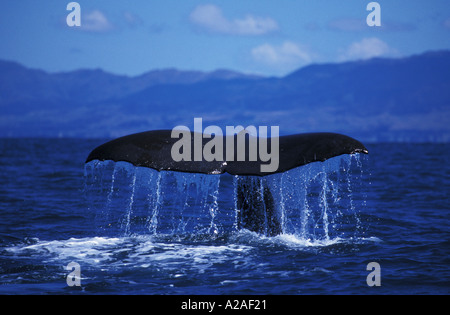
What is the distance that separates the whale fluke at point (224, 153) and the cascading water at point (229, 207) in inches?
6.2

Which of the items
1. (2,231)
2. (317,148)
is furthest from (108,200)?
(317,148)

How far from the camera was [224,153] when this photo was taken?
816 centimetres

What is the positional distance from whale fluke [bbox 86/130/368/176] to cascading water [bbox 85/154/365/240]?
157 mm

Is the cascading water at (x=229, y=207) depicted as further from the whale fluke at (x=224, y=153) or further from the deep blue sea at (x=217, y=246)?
the whale fluke at (x=224, y=153)

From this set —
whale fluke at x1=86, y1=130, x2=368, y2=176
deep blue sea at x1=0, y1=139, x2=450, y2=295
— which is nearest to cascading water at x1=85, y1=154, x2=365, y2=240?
deep blue sea at x1=0, y1=139, x2=450, y2=295

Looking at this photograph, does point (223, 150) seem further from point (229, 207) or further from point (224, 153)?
point (229, 207)

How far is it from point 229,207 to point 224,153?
28.2 feet

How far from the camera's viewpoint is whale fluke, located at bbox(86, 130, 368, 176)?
7465mm

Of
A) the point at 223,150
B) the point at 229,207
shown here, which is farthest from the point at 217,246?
the point at 229,207

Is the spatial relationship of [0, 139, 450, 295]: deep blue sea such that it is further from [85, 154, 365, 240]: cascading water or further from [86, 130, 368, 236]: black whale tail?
[86, 130, 368, 236]: black whale tail

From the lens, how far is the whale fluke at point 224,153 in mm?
7465
